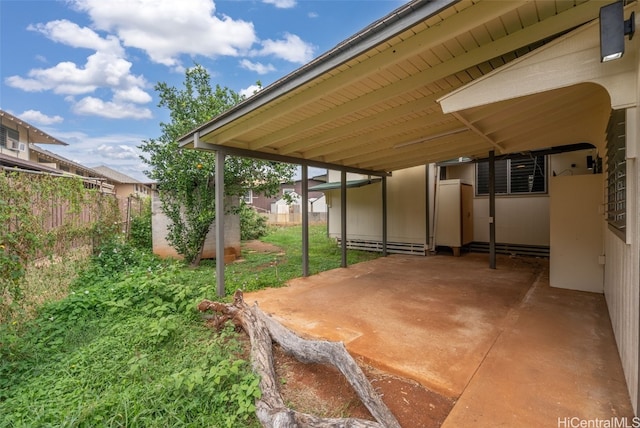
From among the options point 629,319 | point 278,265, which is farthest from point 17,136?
point 629,319

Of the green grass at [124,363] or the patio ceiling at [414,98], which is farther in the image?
→ the patio ceiling at [414,98]

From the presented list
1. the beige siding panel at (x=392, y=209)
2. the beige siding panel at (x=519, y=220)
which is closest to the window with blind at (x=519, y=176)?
the beige siding panel at (x=519, y=220)

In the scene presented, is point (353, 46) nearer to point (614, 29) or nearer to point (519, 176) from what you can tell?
point (614, 29)

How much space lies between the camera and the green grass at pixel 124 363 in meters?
1.88

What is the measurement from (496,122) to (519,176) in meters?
4.78

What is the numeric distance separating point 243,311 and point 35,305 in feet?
8.72

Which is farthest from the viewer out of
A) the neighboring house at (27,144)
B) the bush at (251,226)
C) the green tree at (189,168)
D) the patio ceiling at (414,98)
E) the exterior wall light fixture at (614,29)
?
the neighboring house at (27,144)

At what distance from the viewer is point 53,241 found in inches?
166

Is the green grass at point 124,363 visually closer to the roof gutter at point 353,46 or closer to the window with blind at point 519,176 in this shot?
the roof gutter at point 353,46

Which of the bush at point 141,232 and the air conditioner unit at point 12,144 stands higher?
the air conditioner unit at point 12,144

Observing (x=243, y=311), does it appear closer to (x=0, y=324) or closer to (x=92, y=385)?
(x=92, y=385)

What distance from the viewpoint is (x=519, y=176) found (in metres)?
7.65

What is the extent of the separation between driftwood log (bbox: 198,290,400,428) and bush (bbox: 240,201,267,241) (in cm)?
751

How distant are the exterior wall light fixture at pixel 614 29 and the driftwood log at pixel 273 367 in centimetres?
234
